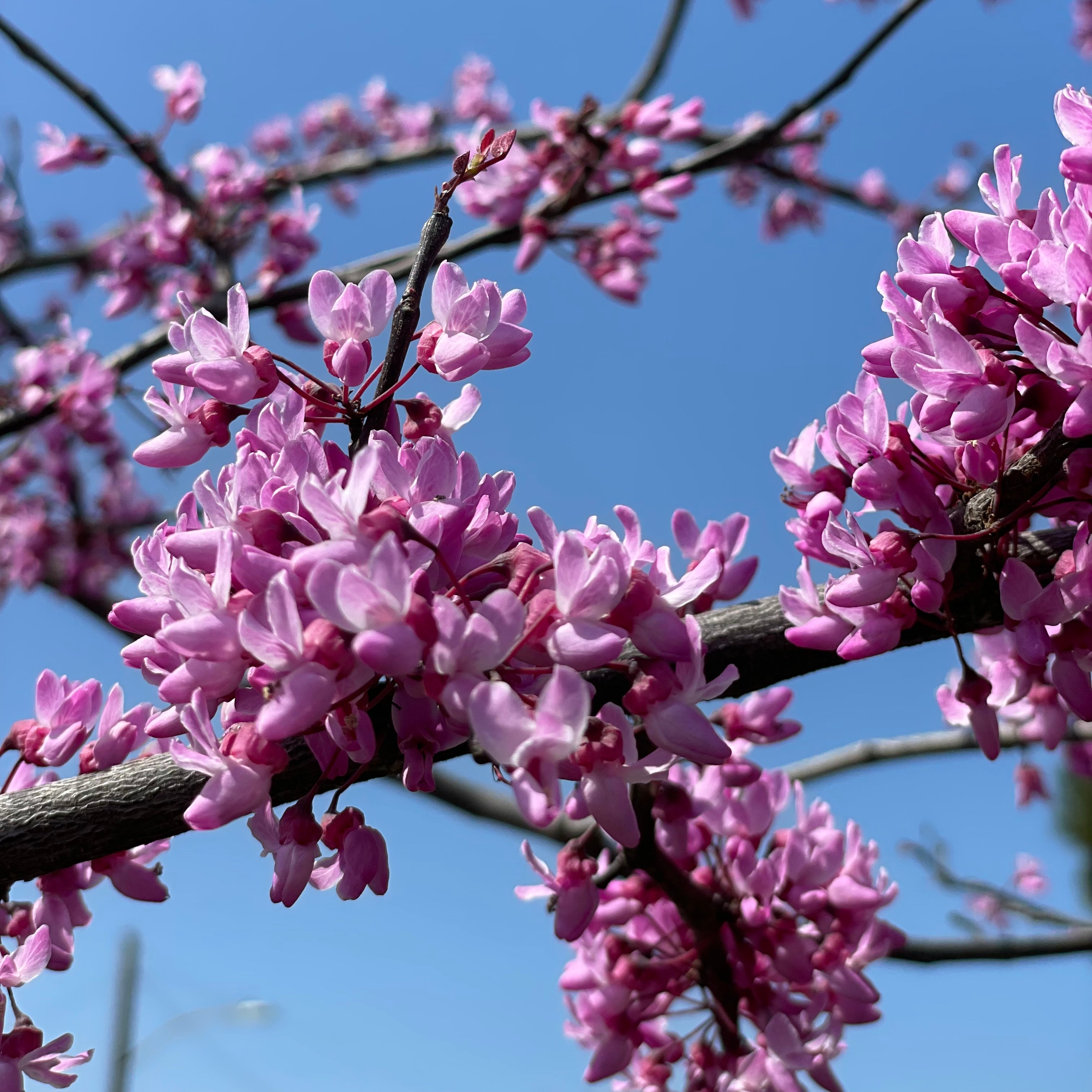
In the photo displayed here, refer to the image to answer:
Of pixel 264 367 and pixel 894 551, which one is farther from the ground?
pixel 264 367

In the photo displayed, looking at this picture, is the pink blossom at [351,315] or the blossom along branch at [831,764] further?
the blossom along branch at [831,764]

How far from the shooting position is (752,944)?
85.0 inches

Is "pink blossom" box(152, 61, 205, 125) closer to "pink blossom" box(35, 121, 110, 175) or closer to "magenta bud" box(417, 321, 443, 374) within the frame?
"pink blossom" box(35, 121, 110, 175)

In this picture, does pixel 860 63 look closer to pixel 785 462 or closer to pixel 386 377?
pixel 785 462

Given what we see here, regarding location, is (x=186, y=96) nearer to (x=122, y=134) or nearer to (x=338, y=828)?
(x=122, y=134)

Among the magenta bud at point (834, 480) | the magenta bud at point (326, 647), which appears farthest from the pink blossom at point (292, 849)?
the magenta bud at point (834, 480)

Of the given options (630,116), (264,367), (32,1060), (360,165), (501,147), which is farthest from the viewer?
(360,165)

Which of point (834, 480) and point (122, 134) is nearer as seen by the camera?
point (834, 480)

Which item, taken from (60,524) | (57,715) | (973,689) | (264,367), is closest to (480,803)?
(57,715)

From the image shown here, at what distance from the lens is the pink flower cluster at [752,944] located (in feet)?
6.95

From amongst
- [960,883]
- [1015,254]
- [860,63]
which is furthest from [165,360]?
[960,883]

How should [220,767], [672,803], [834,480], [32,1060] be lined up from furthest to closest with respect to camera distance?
[672,803] < [834,480] < [32,1060] < [220,767]

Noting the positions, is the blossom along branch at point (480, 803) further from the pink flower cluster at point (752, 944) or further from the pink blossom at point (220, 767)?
the pink blossom at point (220, 767)

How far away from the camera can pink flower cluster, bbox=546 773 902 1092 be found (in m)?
2.12
